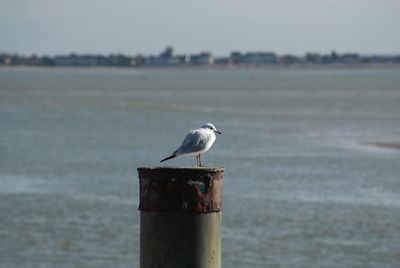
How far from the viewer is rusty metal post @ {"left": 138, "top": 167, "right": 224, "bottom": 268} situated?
16.8ft

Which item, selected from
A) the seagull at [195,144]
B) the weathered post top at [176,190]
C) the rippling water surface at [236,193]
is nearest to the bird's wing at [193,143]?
the seagull at [195,144]

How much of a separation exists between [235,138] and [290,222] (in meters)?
27.6

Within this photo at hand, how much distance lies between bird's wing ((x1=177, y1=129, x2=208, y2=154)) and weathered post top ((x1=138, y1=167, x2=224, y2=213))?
7.22 ft

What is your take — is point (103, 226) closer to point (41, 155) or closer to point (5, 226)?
point (5, 226)

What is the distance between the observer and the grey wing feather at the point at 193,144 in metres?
7.52

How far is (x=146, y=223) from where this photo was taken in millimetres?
5176

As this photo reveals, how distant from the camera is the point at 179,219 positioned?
5.14 meters

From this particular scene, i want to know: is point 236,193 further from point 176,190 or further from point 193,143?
point 176,190

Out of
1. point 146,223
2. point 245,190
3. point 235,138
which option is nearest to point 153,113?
point 235,138

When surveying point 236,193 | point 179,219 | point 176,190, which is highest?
point 176,190

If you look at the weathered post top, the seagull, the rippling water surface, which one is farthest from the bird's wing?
the rippling water surface

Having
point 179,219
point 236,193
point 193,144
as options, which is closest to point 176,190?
point 179,219

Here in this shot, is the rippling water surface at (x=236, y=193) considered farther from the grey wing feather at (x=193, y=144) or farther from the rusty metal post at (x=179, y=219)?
the rusty metal post at (x=179, y=219)

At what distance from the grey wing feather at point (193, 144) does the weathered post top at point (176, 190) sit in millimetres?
2214
